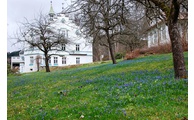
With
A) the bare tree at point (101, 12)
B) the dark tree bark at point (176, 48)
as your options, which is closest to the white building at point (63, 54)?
the bare tree at point (101, 12)

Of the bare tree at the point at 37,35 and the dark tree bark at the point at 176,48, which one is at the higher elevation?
the bare tree at the point at 37,35

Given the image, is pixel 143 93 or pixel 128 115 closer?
pixel 128 115

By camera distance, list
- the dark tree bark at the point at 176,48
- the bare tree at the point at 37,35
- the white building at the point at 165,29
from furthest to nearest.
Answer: the bare tree at the point at 37,35, the white building at the point at 165,29, the dark tree bark at the point at 176,48

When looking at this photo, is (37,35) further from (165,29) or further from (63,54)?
(63,54)

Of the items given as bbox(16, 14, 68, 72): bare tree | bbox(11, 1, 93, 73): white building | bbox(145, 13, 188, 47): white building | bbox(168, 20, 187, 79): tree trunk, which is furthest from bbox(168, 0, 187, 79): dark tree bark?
bbox(11, 1, 93, 73): white building

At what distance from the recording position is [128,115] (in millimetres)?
3650

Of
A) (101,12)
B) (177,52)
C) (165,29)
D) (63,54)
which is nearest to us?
(177,52)

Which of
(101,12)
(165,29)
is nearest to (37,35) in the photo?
(101,12)

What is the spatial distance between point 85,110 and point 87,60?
46.9 m

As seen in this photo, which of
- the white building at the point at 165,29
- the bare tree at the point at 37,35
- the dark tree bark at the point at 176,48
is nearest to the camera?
the dark tree bark at the point at 176,48

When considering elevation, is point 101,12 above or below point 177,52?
above

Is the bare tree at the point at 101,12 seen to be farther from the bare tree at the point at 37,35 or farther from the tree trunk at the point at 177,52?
the bare tree at the point at 37,35
